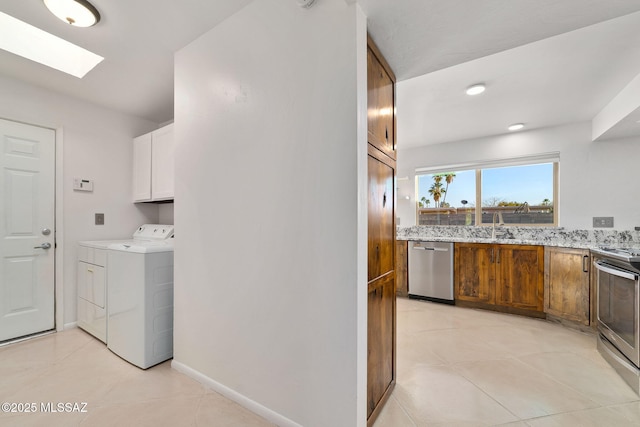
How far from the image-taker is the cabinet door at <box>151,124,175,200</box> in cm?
271

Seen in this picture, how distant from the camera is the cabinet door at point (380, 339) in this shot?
1495mm

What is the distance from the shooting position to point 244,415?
1.58 metres

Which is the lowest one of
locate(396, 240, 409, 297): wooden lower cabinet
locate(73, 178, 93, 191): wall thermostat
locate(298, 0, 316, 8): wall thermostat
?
locate(396, 240, 409, 297): wooden lower cabinet

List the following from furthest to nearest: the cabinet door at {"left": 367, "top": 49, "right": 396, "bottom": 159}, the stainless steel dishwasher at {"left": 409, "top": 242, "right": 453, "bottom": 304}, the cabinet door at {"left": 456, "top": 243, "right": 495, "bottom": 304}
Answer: the stainless steel dishwasher at {"left": 409, "top": 242, "right": 453, "bottom": 304}
the cabinet door at {"left": 456, "top": 243, "right": 495, "bottom": 304}
the cabinet door at {"left": 367, "top": 49, "right": 396, "bottom": 159}

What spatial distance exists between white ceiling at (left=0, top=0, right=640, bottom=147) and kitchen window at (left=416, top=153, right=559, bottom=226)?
2.41 feet

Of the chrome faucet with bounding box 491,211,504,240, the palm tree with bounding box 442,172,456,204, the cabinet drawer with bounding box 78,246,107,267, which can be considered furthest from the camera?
the palm tree with bounding box 442,172,456,204

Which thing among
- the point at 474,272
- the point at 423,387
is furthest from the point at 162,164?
the point at 474,272

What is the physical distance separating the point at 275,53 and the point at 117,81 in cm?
195

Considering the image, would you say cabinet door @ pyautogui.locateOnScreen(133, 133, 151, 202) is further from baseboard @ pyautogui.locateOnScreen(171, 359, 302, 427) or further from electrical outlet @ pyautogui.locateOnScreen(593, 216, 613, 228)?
electrical outlet @ pyautogui.locateOnScreen(593, 216, 613, 228)

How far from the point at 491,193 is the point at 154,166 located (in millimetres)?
4616

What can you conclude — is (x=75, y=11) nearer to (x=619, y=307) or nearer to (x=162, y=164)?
(x=162, y=164)

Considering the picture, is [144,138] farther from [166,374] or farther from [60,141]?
[166,374]

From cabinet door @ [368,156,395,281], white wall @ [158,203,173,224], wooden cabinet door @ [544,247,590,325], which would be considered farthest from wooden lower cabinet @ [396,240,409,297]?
white wall @ [158,203,173,224]

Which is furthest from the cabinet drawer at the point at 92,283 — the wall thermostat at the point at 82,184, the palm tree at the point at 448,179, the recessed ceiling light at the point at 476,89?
the palm tree at the point at 448,179
